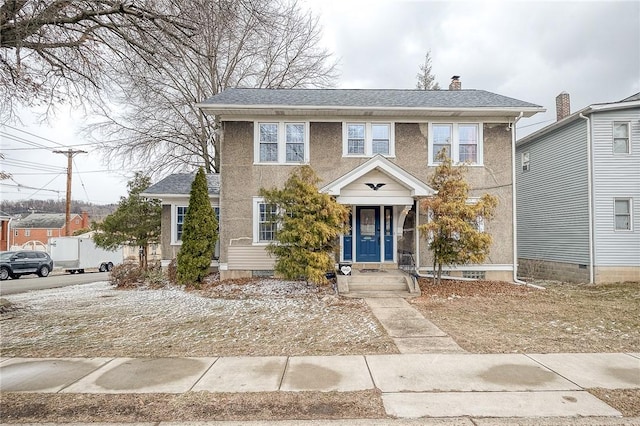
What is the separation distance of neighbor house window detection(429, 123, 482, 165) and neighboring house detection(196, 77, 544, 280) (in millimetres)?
35

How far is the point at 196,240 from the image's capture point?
12531mm

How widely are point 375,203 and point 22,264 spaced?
21.6m

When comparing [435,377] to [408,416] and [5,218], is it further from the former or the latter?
[5,218]

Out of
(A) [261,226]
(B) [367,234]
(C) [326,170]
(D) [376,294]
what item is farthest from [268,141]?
(D) [376,294]

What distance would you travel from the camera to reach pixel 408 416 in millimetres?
3980

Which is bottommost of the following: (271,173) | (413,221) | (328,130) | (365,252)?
(365,252)

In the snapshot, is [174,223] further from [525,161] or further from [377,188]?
[525,161]

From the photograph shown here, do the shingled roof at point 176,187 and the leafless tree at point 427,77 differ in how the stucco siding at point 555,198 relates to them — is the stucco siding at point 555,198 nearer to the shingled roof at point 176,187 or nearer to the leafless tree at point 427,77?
the shingled roof at point 176,187

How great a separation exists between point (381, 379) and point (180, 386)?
260cm

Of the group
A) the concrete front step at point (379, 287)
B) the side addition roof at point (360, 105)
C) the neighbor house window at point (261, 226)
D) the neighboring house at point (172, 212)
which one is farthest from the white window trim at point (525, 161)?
the neighboring house at point (172, 212)

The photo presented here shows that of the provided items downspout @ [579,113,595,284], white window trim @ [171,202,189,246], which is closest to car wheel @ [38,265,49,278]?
white window trim @ [171,202,189,246]

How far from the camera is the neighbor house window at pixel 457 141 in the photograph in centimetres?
1332

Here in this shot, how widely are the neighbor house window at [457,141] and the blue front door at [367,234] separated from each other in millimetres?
Answer: 2872

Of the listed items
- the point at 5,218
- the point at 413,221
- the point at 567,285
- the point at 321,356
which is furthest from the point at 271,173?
the point at 5,218
